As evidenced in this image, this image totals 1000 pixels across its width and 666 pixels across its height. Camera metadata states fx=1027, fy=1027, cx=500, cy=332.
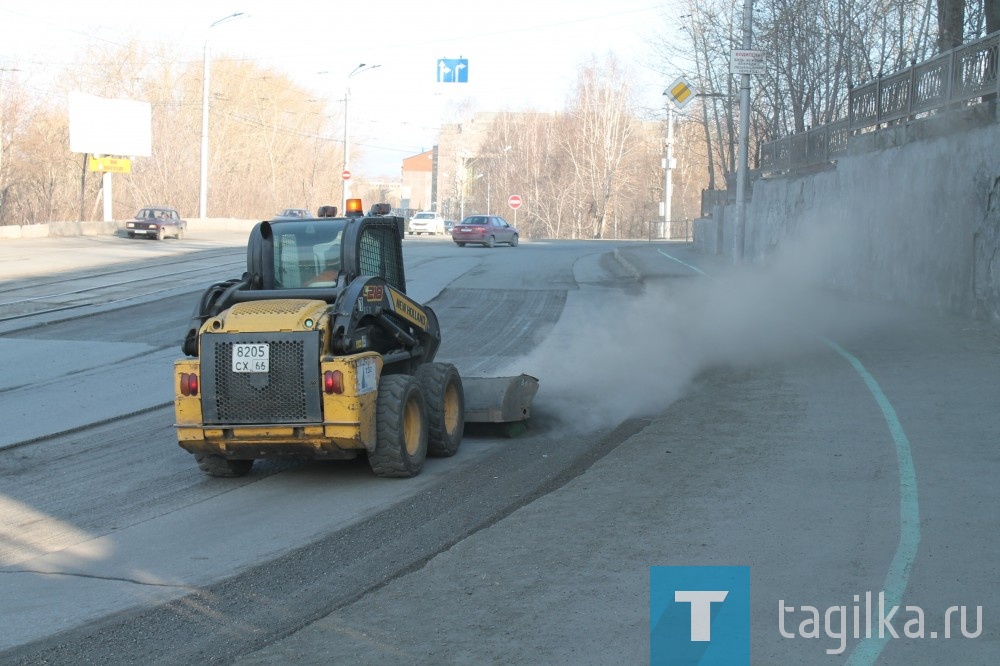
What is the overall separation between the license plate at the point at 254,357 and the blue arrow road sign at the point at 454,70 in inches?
1340

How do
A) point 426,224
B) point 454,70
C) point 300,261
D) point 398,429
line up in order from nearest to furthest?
point 398,429 < point 300,261 < point 454,70 < point 426,224

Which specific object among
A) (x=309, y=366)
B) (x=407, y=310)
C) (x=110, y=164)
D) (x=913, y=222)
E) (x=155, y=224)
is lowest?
(x=309, y=366)

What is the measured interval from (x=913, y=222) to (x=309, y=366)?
13856mm

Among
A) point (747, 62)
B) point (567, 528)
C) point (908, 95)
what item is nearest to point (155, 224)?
point (747, 62)

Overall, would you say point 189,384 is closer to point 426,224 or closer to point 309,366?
point 309,366

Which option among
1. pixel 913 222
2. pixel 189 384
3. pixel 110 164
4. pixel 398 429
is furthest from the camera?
pixel 110 164

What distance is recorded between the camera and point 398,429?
27.9ft

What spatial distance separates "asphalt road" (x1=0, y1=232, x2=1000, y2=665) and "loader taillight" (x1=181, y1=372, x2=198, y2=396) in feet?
2.96

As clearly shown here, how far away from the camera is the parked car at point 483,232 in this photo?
46.0 meters

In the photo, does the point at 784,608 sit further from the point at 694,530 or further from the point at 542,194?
the point at 542,194

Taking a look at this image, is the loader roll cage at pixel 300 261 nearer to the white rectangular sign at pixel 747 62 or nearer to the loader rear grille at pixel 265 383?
the loader rear grille at pixel 265 383

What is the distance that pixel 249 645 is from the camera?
17.4 ft

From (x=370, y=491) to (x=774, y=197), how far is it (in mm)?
24225

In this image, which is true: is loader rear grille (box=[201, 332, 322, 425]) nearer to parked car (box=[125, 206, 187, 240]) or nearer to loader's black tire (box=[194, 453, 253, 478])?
loader's black tire (box=[194, 453, 253, 478])
